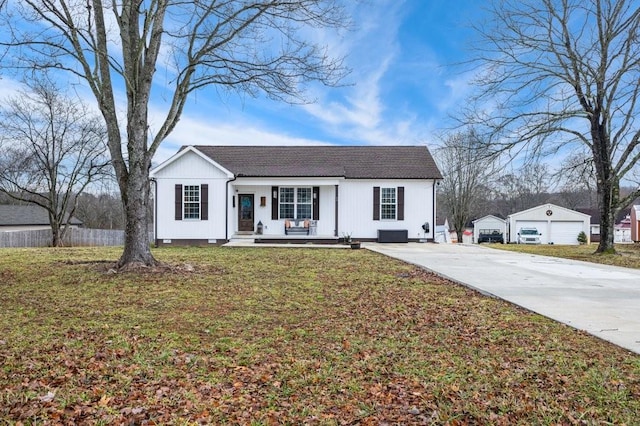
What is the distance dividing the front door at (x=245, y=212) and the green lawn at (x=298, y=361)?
12.1m

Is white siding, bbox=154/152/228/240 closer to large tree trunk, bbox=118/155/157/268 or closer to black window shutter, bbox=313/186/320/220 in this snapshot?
black window shutter, bbox=313/186/320/220

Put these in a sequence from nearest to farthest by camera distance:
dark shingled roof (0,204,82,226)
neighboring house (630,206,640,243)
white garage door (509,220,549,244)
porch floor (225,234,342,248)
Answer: porch floor (225,234,342,248)
neighboring house (630,206,640,243)
dark shingled roof (0,204,82,226)
white garage door (509,220,549,244)

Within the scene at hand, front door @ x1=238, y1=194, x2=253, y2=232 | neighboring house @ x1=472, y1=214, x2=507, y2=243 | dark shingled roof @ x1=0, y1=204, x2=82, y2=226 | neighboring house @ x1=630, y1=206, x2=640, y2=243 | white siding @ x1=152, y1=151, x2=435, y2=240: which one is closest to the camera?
white siding @ x1=152, y1=151, x2=435, y2=240

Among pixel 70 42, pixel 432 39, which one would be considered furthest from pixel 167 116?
pixel 432 39

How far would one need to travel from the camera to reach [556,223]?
123 ft

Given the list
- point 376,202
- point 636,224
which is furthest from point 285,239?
point 636,224

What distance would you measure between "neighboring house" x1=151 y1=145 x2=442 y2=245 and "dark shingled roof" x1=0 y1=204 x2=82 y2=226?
2684cm

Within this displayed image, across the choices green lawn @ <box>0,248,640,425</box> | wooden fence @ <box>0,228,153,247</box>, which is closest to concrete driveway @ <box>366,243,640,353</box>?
→ green lawn @ <box>0,248,640,425</box>

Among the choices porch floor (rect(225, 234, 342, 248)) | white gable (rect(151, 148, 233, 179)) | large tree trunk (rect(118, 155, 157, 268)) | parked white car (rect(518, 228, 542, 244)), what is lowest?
parked white car (rect(518, 228, 542, 244))

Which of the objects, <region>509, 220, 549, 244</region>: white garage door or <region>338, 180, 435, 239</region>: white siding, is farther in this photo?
<region>509, 220, 549, 244</region>: white garage door

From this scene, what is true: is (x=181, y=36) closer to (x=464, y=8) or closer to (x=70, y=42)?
(x=70, y=42)

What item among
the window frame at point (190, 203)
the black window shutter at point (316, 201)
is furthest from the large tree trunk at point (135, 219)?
the black window shutter at point (316, 201)

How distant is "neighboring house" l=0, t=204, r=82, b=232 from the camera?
3550 cm

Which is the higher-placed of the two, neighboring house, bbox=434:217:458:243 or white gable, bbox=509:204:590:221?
white gable, bbox=509:204:590:221
